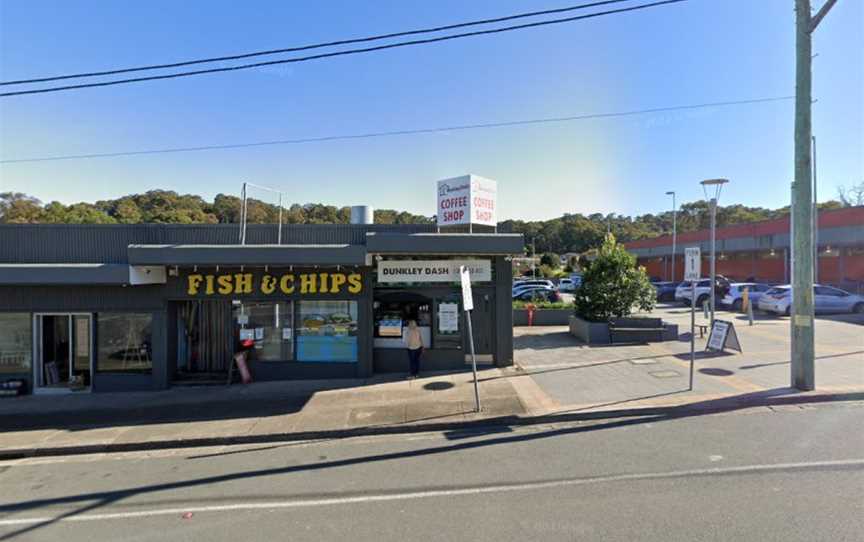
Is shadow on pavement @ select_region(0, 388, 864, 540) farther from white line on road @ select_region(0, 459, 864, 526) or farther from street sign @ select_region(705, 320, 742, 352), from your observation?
street sign @ select_region(705, 320, 742, 352)

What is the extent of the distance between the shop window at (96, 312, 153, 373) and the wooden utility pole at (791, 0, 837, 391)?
14.0 metres

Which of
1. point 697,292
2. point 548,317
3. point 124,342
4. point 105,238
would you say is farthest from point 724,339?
point 105,238

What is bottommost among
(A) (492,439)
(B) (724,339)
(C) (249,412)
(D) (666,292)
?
(C) (249,412)

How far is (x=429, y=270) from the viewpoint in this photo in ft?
36.2

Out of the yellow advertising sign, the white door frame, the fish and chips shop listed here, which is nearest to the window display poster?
the fish and chips shop

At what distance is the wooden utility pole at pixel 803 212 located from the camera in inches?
330

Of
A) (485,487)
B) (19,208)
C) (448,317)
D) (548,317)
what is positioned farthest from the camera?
(19,208)

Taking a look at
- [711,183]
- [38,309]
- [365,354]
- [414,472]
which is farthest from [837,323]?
[38,309]

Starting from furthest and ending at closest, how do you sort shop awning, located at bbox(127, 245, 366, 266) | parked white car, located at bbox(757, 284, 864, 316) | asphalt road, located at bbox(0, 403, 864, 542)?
1. parked white car, located at bbox(757, 284, 864, 316)
2. shop awning, located at bbox(127, 245, 366, 266)
3. asphalt road, located at bbox(0, 403, 864, 542)

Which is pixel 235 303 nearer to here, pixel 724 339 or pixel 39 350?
pixel 39 350

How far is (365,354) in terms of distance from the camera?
35.4ft

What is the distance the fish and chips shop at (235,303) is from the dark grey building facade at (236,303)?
→ 3cm

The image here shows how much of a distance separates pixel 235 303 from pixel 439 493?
806 cm

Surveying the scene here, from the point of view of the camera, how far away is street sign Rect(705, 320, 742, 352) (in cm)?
1207
